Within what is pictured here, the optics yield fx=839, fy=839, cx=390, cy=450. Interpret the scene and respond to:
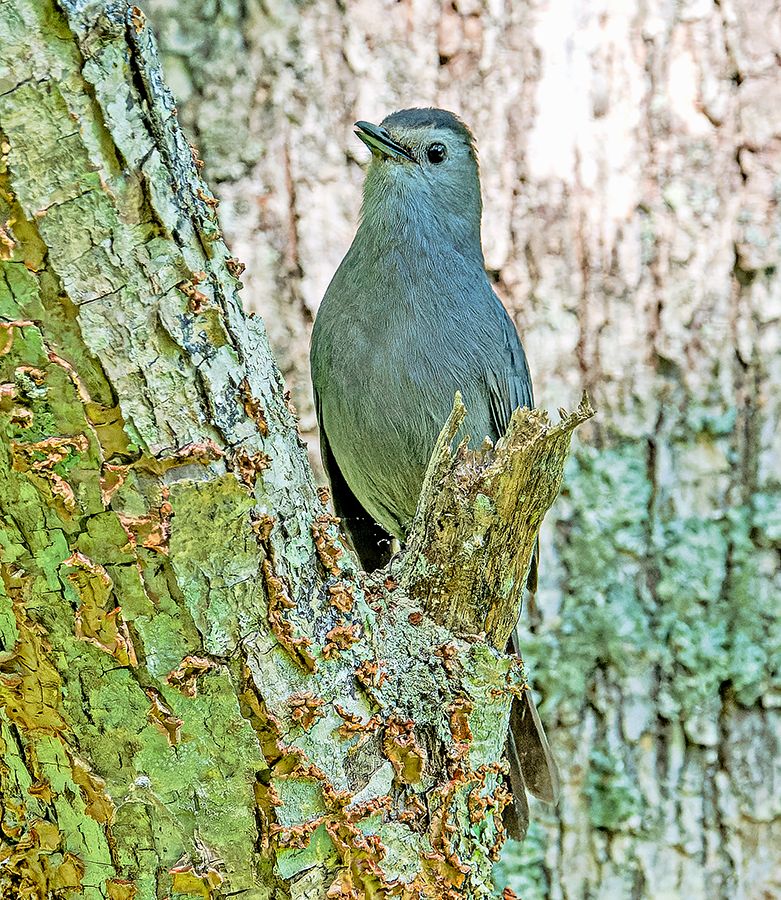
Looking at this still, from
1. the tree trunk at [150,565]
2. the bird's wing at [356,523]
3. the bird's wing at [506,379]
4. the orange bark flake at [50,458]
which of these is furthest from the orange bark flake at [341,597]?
the bird's wing at [356,523]

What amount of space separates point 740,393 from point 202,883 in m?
2.24

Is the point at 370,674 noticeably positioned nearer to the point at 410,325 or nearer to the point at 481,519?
the point at 481,519

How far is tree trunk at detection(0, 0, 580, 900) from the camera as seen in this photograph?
112 cm

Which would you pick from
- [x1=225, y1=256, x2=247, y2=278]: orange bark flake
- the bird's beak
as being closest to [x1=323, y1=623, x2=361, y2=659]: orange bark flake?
[x1=225, y1=256, x2=247, y2=278]: orange bark flake

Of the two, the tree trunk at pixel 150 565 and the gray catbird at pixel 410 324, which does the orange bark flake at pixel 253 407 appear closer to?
the tree trunk at pixel 150 565

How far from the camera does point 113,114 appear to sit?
3.67 ft

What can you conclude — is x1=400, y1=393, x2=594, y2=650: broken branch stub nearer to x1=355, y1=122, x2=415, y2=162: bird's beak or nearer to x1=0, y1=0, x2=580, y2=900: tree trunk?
x1=0, y1=0, x2=580, y2=900: tree trunk

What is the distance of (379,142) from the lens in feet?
7.73

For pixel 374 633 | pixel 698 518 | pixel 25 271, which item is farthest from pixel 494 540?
pixel 698 518

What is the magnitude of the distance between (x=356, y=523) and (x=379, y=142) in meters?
1.23

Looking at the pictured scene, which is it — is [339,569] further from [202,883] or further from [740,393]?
[740,393]

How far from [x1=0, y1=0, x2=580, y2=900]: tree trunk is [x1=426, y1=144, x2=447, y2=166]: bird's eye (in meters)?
1.29

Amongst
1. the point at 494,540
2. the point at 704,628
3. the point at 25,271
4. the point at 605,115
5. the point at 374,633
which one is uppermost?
the point at 605,115


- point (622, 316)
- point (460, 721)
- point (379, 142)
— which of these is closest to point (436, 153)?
point (379, 142)
